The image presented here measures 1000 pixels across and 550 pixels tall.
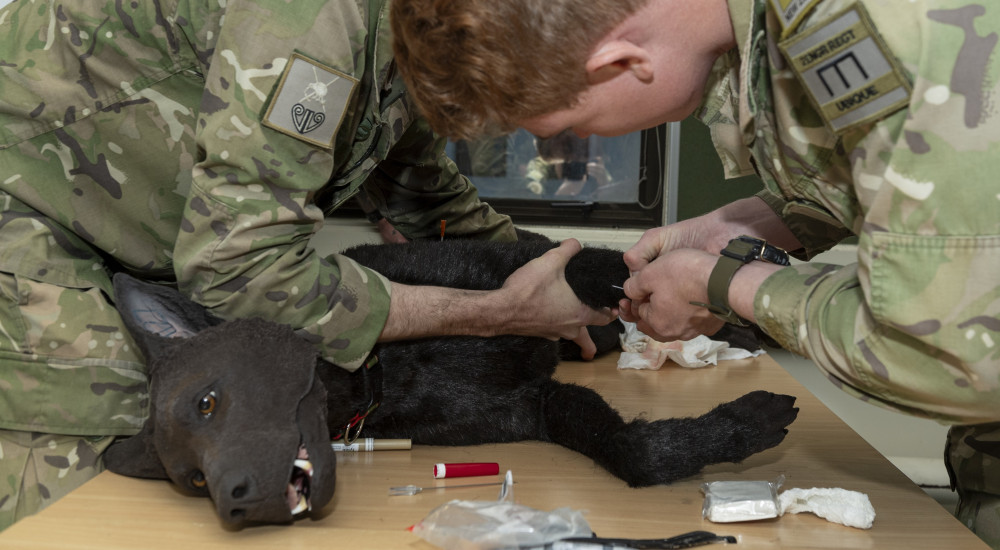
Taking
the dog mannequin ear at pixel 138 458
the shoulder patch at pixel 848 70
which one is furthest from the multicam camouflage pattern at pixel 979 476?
the dog mannequin ear at pixel 138 458

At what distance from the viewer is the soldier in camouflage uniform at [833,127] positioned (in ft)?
2.41

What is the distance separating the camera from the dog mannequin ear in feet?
3.54

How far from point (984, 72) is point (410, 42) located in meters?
0.60

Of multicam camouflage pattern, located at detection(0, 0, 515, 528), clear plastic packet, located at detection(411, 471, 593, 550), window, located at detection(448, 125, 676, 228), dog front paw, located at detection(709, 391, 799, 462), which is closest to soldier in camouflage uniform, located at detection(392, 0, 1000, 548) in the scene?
dog front paw, located at detection(709, 391, 799, 462)

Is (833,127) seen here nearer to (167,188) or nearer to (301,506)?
(301,506)

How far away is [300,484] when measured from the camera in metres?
0.98

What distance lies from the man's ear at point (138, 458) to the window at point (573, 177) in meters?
1.57

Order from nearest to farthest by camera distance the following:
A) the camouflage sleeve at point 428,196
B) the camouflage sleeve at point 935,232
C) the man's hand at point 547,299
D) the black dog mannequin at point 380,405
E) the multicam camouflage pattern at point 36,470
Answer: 1. the camouflage sleeve at point 935,232
2. the black dog mannequin at point 380,405
3. the multicam camouflage pattern at point 36,470
4. the man's hand at point 547,299
5. the camouflage sleeve at point 428,196

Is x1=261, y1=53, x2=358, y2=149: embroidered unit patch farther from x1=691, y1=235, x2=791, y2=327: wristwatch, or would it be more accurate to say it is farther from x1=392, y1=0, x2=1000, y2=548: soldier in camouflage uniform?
x1=691, y1=235, x2=791, y2=327: wristwatch

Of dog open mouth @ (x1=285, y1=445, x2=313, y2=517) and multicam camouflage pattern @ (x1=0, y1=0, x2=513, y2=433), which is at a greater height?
multicam camouflage pattern @ (x1=0, y1=0, x2=513, y2=433)

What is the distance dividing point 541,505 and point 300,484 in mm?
305

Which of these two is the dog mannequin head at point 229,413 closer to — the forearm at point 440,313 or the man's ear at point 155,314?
the man's ear at point 155,314

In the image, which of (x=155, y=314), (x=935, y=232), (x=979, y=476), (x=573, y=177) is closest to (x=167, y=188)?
(x=155, y=314)

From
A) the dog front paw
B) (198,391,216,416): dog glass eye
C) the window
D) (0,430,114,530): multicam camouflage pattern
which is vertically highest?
the window
